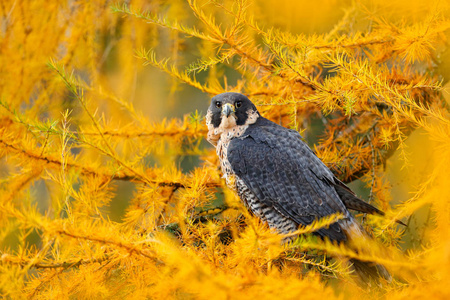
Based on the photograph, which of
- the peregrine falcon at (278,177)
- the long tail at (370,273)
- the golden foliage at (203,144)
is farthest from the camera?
the peregrine falcon at (278,177)

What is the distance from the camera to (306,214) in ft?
5.43

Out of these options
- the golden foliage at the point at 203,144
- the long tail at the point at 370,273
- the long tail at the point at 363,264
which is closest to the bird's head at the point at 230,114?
the golden foliage at the point at 203,144

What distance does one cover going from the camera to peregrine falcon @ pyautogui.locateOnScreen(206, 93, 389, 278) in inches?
65.2

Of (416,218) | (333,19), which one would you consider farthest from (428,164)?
(333,19)

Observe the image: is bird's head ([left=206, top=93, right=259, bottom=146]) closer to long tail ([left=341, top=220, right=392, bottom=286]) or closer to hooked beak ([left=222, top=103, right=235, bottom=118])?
hooked beak ([left=222, top=103, right=235, bottom=118])

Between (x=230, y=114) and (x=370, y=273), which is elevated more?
(x=230, y=114)

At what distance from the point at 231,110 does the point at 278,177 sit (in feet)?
1.11

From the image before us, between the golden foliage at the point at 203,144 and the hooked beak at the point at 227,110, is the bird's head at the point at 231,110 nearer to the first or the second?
the hooked beak at the point at 227,110

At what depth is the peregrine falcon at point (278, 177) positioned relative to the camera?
1.66m

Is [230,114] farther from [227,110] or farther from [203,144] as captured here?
[203,144]

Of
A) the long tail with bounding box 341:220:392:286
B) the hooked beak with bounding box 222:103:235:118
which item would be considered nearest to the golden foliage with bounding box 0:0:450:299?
the long tail with bounding box 341:220:392:286

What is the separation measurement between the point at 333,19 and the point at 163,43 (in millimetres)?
1192

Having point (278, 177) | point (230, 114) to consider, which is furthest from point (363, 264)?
point (230, 114)

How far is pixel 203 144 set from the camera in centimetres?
282
